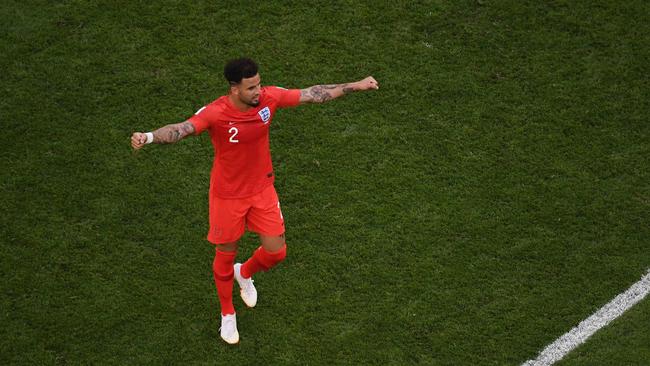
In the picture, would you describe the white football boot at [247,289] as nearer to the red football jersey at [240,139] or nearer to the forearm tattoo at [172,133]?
the red football jersey at [240,139]

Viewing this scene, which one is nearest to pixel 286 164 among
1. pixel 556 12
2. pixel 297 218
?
pixel 297 218

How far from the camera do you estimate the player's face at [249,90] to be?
6172 millimetres

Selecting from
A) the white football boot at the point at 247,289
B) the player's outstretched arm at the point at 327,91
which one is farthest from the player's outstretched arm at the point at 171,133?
the white football boot at the point at 247,289

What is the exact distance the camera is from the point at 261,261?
702cm

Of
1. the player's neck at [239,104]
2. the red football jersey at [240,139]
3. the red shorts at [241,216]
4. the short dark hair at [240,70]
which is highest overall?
the short dark hair at [240,70]

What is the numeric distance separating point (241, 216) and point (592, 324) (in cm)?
295

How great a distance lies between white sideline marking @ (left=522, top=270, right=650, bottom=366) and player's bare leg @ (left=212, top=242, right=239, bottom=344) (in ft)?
7.61

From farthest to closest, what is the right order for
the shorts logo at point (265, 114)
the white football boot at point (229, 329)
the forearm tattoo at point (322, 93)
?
the white football boot at point (229, 329) → the forearm tattoo at point (322, 93) → the shorts logo at point (265, 114)

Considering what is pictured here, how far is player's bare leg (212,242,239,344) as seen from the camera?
683 centimetres

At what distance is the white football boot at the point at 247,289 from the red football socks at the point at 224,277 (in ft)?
0.92

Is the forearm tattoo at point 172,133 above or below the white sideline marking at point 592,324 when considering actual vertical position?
above

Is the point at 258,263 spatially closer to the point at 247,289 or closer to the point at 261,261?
the point at 261,261

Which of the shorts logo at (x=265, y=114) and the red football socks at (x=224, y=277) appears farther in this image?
the red football socks at (x=224, y=277)

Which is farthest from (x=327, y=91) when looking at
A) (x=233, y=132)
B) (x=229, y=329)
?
(x=229, y=329)
